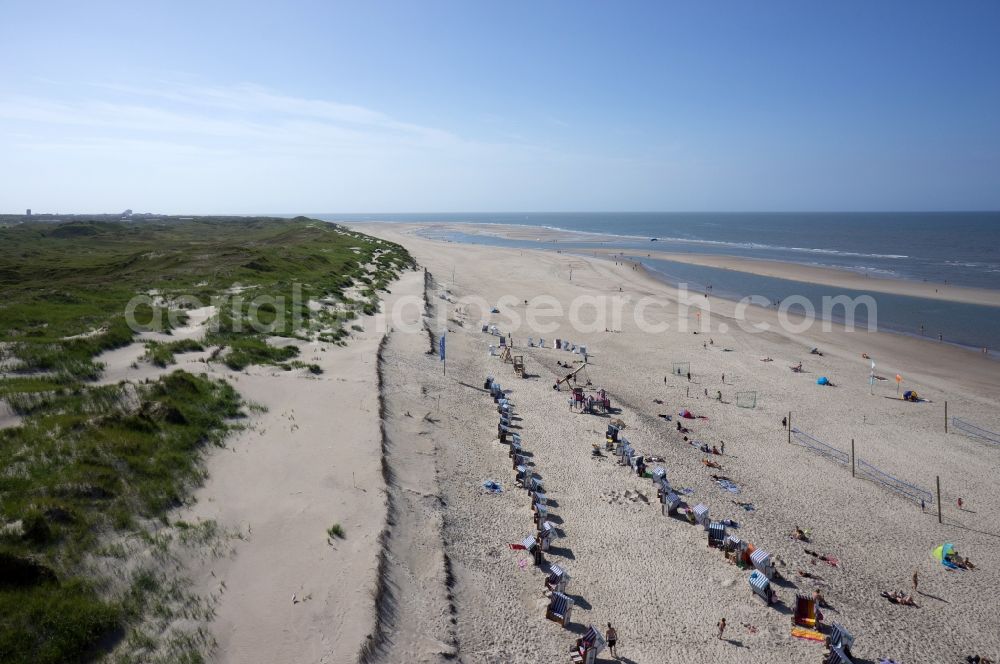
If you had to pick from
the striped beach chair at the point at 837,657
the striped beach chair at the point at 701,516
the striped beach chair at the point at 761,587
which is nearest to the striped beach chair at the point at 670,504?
the striped beach chair at the point at 701,516

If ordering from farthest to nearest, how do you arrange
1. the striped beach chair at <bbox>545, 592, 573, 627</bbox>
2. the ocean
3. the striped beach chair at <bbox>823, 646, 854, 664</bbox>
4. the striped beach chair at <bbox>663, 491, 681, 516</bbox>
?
the ocean, the striped beach chair at <bbox>663, 491, 681, 516</bbox>, the striped beach chair at <bbox>545, 592, 573, 627</bbox>, the striped beach chair at <bbox>823, 646, 854, 664</bbox>

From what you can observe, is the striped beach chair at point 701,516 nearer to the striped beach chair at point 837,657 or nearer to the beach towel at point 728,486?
the beach towel at point 728,486

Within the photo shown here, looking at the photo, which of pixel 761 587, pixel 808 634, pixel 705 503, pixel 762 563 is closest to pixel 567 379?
pixel 705 503

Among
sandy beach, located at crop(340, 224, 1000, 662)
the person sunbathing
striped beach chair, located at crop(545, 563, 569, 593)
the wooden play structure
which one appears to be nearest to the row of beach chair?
sandy beach, located at crop(340, 224, 1000, 662)

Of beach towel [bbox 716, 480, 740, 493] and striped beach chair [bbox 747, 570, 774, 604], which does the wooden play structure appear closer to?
beach towel [bbox 716, 480, 740, 493]

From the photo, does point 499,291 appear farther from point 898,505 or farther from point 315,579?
point 315,579

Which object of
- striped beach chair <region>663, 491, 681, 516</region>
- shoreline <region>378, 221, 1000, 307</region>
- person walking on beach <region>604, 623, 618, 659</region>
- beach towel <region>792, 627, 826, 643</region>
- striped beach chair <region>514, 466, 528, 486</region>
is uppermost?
shoreline <region>378, 221, 1000, 307</region>

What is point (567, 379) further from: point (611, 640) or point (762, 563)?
point (611, 640)
